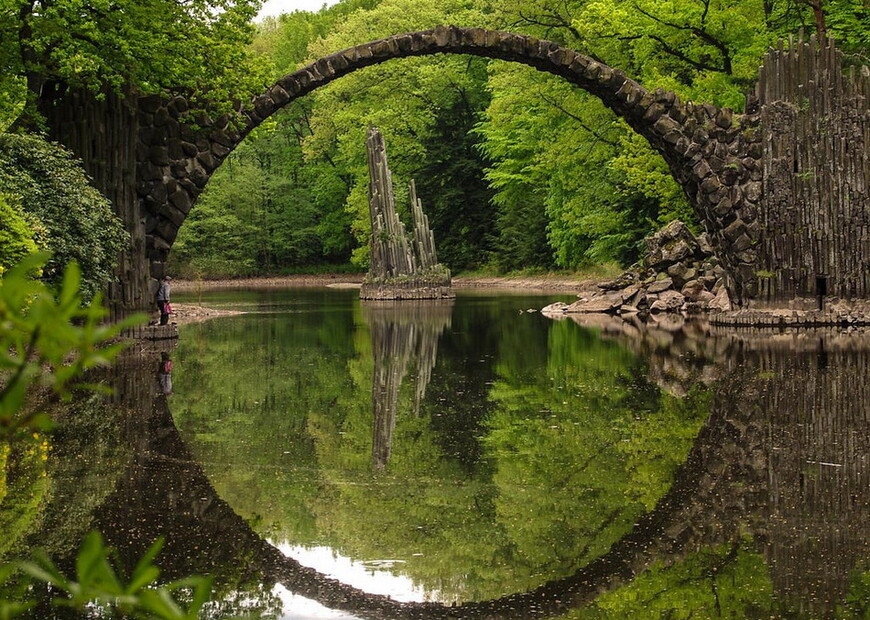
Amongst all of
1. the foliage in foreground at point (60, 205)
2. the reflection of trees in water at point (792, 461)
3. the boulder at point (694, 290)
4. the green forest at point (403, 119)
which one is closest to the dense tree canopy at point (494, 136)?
the green forest at point (403, 119)

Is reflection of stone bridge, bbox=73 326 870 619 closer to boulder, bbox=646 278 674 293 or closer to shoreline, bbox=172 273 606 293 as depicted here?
boulder, bbox=646 278 674 293

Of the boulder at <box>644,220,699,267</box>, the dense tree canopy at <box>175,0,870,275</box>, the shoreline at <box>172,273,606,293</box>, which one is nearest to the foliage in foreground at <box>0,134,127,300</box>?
the dense tree canopy at <box>175,0,870,275</box>

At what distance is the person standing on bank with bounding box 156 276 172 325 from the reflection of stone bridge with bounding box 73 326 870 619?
942 centimetres

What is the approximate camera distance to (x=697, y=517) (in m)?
6.84

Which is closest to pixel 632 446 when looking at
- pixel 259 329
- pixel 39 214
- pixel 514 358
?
pixel 514 358

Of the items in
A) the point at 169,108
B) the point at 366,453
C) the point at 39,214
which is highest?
the point at 169,108

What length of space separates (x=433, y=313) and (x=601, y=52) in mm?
10573

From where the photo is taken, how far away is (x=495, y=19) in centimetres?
3844

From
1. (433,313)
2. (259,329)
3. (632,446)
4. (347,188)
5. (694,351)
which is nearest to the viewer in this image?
(632,446)

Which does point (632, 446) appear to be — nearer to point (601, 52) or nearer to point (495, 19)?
point (601, 52)

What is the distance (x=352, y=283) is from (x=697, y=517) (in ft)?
191

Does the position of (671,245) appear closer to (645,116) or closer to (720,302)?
(720,302)

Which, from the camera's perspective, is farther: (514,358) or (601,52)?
(601,52)

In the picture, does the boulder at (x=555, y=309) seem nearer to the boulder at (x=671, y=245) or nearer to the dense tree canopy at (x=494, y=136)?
the boulder at (x=671, y=245)
